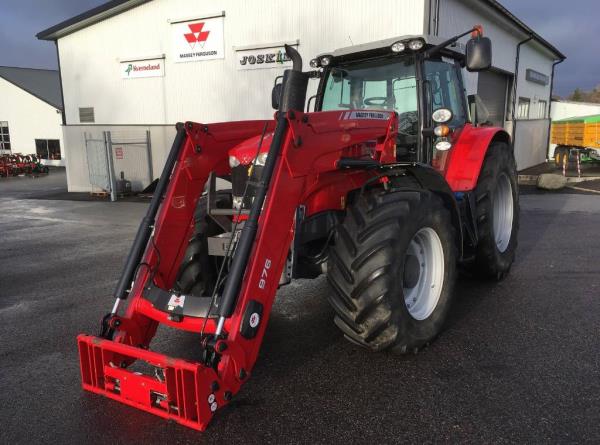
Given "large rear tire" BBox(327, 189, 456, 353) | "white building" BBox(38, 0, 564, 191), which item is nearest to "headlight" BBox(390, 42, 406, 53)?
"large rear tire" BBox(327, 189, 456, 353)

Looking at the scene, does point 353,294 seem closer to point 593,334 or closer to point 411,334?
point 411,334

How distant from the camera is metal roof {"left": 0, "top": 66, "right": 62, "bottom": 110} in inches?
Result: 1085

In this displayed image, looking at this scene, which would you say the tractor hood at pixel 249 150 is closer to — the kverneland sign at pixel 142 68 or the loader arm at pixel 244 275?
the loader arm at pixel 244 275

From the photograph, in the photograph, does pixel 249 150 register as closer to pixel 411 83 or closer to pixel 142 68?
pixel 411 83

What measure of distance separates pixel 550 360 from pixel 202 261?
252 centimetres

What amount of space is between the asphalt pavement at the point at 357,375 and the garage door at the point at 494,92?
9.09 meters

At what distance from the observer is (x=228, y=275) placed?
103 inches

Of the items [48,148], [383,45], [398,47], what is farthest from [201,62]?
[48,148]

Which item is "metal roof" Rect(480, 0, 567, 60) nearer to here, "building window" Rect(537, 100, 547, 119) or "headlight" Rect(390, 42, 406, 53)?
"building window" Rect(537, 100, 547, 119)

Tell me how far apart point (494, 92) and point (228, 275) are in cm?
1398

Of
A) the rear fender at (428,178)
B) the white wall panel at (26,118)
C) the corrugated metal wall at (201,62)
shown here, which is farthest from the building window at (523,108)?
the white wall panel at (26,118)

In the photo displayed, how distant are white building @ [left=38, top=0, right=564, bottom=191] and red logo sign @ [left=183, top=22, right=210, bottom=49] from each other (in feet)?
0.08

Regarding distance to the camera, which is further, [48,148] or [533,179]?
[48,148]

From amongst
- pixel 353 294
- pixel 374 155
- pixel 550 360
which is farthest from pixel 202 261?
pixel 550 360
